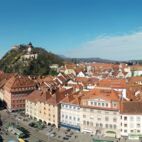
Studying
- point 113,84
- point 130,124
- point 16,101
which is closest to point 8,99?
point 16,101

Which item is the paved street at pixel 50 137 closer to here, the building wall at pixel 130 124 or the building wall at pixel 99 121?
the building wall at pixel 99 121

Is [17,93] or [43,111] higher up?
[17,93]

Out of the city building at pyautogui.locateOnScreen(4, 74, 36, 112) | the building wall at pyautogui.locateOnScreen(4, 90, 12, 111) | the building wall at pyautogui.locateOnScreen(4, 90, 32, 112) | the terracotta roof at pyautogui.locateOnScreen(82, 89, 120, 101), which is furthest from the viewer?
the building wall at pyautogui.locateOnScreen(4, 90, 12, 111)

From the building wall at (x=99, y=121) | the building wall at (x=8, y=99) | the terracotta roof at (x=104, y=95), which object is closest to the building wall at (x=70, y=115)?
the building wall at (x=99, y=121)

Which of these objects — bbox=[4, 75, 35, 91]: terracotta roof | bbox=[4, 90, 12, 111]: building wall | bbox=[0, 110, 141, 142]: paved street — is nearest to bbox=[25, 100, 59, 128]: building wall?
bbox=[0, 110, 141, 142]: paved street

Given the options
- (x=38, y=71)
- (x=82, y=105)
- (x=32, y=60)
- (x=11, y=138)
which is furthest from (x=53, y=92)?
(x=32, y=60)

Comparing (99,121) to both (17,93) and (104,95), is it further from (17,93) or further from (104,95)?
(17,93)

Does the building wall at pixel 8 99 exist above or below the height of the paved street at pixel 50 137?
above

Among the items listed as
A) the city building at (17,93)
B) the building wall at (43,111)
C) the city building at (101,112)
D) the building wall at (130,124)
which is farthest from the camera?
the city building at (17,93)

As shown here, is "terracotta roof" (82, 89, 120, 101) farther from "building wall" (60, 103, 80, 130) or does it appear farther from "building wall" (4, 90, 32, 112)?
"building wall" (4, 90, 32, 112)

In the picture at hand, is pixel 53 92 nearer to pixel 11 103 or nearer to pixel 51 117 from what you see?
pixel 51 117

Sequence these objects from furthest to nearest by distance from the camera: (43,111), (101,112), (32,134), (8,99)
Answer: (8,99)
(43,111)
(32,134)
(101,112)
